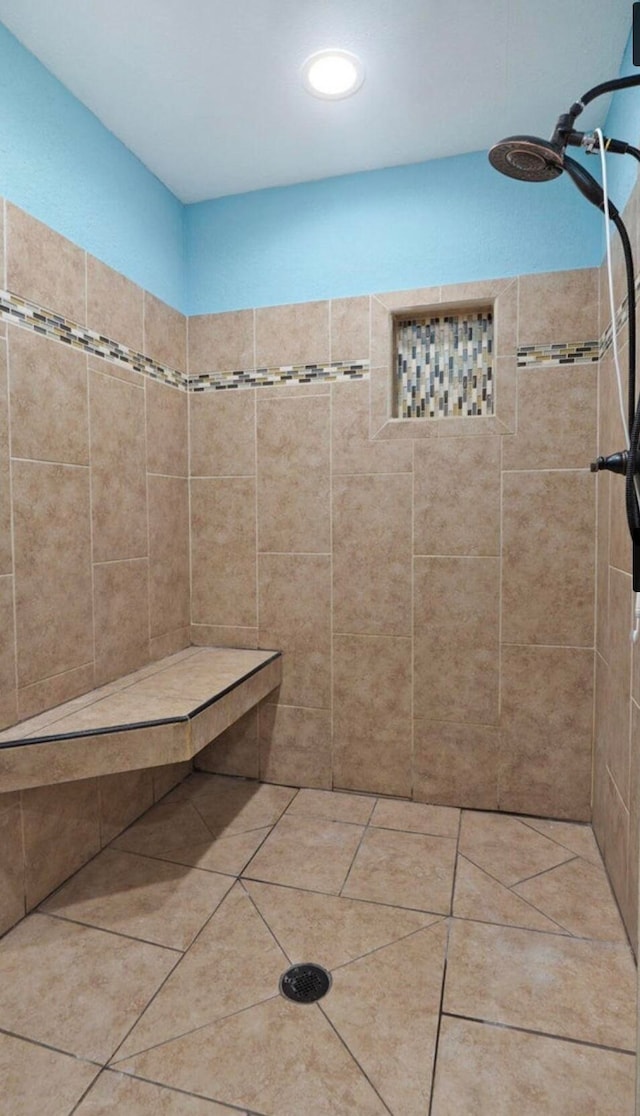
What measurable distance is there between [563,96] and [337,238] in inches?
36.3

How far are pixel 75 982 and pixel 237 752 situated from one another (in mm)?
1215

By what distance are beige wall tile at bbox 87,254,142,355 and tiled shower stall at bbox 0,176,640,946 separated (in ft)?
0.03

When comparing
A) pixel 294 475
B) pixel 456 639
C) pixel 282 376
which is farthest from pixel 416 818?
pixel 282 376

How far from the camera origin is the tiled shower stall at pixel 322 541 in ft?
5.97

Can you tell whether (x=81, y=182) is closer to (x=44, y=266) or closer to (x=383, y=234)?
(x=44, y=266)

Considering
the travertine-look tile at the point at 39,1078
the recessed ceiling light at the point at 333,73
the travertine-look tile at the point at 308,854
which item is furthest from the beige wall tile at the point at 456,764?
the recessed ceiling light at the point at 333,73

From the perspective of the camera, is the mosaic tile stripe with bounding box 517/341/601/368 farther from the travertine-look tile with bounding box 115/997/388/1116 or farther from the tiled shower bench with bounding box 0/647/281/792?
the travertine-look tile with bounding box 115/997/388/1116

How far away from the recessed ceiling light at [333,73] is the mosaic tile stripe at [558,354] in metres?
1.08

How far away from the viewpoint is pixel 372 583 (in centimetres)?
243

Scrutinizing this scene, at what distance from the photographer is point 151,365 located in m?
2.37

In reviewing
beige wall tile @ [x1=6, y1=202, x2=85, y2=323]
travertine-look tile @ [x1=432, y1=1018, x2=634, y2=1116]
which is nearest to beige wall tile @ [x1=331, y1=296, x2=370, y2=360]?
beige wall tile @ [x1=6, y1=202, x2=85, y2=323]

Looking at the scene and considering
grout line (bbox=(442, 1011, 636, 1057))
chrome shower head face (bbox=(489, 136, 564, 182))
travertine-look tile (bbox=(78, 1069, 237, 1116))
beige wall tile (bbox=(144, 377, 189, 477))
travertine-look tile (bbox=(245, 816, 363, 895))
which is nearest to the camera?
travertine-look tile (bbox=(78, 1069, 237, 1116))

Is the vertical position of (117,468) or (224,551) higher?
(117,468)

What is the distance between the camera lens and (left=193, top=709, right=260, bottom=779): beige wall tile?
2.64 m
